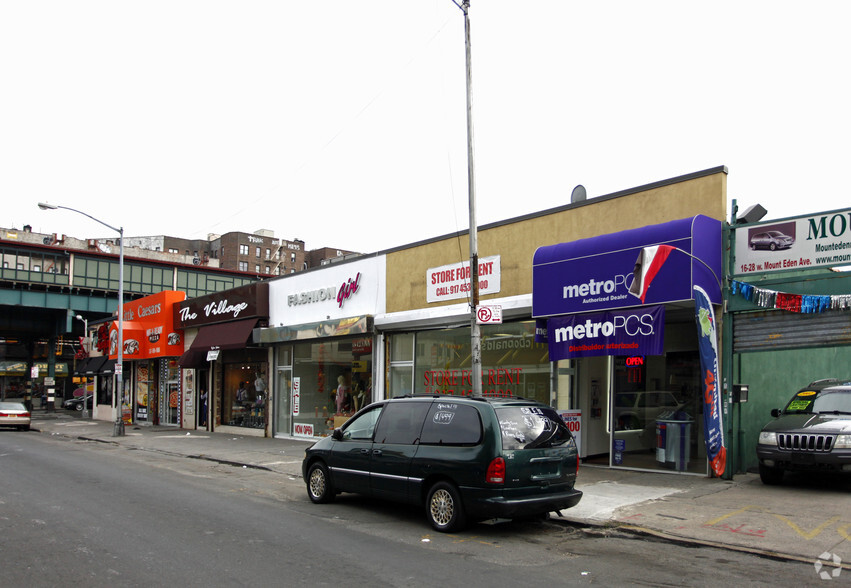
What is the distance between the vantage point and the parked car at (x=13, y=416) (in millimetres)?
28734

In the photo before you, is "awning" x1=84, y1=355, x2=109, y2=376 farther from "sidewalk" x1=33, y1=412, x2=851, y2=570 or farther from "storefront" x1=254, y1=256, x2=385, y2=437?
"sidewalk" x1=33, y1=412, x2=851, y2=570

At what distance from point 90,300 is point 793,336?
55.3 meters

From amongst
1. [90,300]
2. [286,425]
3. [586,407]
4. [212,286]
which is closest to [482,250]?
[586,407]

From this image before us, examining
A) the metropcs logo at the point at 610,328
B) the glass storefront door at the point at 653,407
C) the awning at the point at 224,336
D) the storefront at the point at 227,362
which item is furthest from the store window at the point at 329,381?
the glass storefront door at the point at 653,407

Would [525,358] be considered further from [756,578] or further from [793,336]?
[756,578]

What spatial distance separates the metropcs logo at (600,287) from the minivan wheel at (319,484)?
6.04 m

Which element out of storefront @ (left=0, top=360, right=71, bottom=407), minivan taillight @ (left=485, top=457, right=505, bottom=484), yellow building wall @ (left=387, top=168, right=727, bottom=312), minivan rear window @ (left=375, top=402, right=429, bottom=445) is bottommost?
storefront @ (left=0, top=360, right=71, bottom=407)

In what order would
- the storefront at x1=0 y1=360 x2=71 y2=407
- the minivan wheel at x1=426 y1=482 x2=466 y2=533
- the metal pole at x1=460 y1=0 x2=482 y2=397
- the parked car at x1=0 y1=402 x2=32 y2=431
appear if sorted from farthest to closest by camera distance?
the storefront at x1=0 y1=360 x2=71 y2=407 → the parked car at x1=0 y1=402 x2=32 y2=431 → the metal pole at x1=460 y1=0 x2=482 y2=397 → the minivan wheel at x1=426 y1=482 x2=466 y2=533

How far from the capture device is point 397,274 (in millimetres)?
18859

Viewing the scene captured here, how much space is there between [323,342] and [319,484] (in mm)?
11113

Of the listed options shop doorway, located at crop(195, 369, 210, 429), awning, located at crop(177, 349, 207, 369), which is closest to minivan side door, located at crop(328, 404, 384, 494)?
awning, located at crop(177, 349, 207, 369)

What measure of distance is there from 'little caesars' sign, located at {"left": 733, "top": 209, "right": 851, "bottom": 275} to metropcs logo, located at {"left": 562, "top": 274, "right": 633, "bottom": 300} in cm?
190

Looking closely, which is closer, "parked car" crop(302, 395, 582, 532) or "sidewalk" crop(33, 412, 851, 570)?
"sidewalk" crop(33, 412, 851, 570)

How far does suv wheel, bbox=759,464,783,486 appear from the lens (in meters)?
11.1
